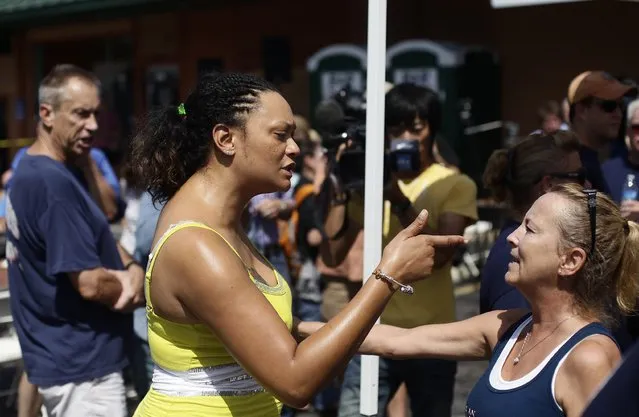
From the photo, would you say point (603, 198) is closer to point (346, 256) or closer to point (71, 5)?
point (346, 256)

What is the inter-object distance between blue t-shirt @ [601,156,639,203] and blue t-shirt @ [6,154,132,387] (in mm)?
2309

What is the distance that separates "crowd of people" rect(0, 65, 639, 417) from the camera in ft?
6.85

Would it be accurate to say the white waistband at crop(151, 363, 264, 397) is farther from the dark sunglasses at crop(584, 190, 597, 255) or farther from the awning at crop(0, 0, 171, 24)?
the awning at crop(0, 0, 171, 24)

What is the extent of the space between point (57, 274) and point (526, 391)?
199 centimetres

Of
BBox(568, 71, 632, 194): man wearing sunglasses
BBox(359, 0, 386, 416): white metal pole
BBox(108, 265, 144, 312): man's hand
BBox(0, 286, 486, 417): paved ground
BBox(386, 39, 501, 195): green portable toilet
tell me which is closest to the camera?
BBox(359, 0, 386, 416): white metal pole

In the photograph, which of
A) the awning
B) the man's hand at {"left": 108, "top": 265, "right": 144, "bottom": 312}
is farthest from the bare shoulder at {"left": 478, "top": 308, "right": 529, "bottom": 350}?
the awning

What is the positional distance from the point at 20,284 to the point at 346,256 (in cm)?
157

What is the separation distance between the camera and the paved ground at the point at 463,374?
5191 millimetres

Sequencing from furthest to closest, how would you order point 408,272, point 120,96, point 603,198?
1. point 120,96
2. point 603,198
3. point 408,272

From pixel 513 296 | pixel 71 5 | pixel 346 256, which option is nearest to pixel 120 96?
pixel 71 5

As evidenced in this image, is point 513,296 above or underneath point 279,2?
underneath

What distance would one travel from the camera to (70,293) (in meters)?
3.52

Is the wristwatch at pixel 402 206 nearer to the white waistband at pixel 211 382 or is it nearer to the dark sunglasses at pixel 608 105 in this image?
the dark sunglasses at pixel 608 105

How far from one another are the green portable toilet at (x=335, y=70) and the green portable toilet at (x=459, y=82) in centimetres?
33
